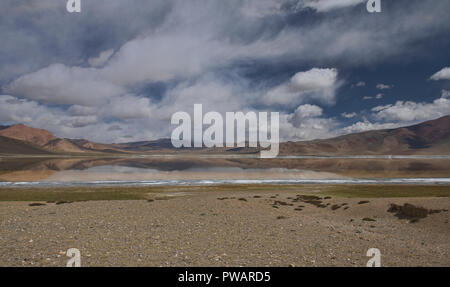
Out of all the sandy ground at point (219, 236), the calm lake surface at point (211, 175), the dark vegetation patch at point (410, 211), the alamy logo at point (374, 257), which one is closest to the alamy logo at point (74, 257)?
the sandy ground at point (219, 236)

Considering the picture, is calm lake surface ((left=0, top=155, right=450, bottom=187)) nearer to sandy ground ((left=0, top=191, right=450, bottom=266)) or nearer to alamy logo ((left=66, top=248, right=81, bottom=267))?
sandy ground ((left=0, top=191, right=450, bottom=266))

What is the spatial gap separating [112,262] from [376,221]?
1787cm

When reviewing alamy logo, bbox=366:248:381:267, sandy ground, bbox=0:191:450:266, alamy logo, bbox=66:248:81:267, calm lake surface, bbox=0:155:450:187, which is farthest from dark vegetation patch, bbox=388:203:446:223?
calm lake surface, bbox=0:155:450:187

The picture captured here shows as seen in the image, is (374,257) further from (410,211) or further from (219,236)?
(410,211)

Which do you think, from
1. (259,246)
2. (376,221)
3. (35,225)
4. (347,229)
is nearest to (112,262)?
(259,246)

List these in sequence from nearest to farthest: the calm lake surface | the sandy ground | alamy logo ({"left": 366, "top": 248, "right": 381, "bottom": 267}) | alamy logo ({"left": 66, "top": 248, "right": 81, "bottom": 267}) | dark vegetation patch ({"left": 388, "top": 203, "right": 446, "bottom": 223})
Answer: alamy logo ({"left": 66, "top": 248, "right": 81, "bottom": 267})
alamy logo ({"left": 366, "top": 248, "right": 381, "bottom": 267})
the sandy ground
dark vegetation patch ({"left": 388, "top": 203, "right": 446, "bottom": 223})
the calm lake surface

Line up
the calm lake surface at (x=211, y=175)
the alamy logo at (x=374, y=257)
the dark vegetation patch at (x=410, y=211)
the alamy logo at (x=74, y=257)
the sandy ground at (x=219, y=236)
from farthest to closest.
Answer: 1. the calm lake surface at (x=211, y=175)
2. the dark vegetation patch at (x=410, y=211)
3. the sandy ground at (x=219, y=236)
4. the alamy logo at (x=374, y=257)
5. the alamy logo at (x=74, y=257)

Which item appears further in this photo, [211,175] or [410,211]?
[211,175]

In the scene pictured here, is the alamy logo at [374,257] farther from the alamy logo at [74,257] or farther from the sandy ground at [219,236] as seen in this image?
the alamy logo at [74,257]

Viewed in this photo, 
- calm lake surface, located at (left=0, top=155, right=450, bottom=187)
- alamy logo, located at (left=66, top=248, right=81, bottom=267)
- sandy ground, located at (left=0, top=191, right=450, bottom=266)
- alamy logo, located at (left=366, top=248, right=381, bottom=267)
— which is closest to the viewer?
alamy logo, located at (left=66, top=248, right=81, bottom=267)

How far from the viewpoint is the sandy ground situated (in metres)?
11.8

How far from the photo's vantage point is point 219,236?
51.3ft

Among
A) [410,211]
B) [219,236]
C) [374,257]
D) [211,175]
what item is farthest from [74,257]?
[211,175]

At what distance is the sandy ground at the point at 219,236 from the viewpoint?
11.8 meters
